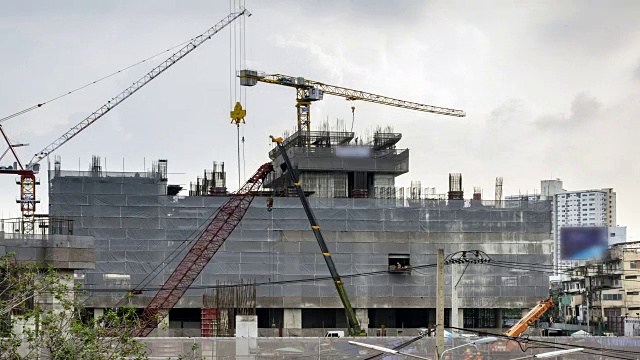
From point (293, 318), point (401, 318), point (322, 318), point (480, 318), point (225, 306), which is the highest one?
point (225, 306)

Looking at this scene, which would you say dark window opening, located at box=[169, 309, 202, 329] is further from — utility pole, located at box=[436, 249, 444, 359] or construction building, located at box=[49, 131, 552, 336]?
utility pole, located at box=[436, 249, 444, 359]

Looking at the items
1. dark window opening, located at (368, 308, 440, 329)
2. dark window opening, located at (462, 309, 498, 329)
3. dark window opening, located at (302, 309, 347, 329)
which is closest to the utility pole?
dark window opening, located at (302, 309, 347, 329)

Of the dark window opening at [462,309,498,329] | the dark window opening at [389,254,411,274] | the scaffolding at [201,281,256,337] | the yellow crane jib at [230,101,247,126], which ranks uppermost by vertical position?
the yellow crane jib at [230,101,247,126]

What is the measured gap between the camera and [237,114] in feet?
572

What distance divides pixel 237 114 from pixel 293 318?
3834 centimetres

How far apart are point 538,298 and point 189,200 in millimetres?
43449

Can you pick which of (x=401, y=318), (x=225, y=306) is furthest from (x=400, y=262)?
(x=225, y=306)

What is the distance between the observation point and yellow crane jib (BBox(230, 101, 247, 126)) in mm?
173375

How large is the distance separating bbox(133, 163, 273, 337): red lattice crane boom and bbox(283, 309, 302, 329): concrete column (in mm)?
11591

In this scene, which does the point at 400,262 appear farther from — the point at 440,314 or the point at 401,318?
the point at 440,314

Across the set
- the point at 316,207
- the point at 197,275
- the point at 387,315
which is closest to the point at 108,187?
the point at 197,275

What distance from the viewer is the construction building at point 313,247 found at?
142m

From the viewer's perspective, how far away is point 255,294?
137 meters

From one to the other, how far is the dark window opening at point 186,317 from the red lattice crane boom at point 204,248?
5.83 m
